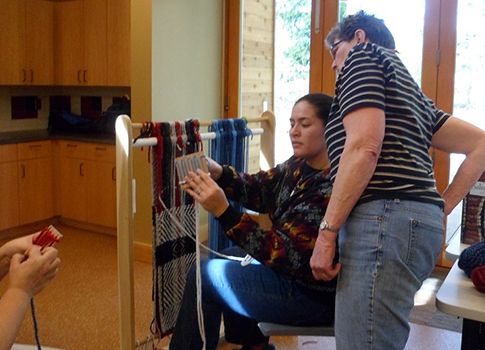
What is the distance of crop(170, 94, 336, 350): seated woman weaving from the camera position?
173 centimetres

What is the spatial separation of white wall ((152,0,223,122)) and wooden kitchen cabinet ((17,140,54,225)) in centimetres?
144

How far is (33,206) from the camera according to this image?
4918 millimetres

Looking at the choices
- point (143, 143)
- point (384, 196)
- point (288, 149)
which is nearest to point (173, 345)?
point (143, 143)

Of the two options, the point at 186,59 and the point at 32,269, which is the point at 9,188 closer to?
the point at 186,59

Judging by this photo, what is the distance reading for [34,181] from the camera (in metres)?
4.91

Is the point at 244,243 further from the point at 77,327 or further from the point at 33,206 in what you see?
the point at 33,206

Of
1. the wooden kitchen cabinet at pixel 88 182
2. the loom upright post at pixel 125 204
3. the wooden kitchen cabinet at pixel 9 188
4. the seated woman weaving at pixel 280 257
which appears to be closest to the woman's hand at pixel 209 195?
the seated woman weaving at pixel 280 257

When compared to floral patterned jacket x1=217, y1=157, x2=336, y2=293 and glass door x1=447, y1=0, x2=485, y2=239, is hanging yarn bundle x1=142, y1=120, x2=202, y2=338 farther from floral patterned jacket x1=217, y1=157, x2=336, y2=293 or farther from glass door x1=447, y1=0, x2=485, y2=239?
glass door x1=447, y1=0, x2=485, y2=239

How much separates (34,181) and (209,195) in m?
3.60

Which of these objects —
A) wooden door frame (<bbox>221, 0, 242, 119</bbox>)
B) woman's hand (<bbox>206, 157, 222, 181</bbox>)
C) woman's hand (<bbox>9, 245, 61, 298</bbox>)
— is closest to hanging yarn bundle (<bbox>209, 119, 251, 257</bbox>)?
woman's hand (<bbox>206, 157, 222, 181</bbox>)

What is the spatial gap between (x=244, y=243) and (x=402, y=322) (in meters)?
0.53

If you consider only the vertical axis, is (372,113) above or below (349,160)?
above

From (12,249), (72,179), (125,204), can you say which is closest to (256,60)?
(72,179)

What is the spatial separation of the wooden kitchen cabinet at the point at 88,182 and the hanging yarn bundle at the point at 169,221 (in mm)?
2665
